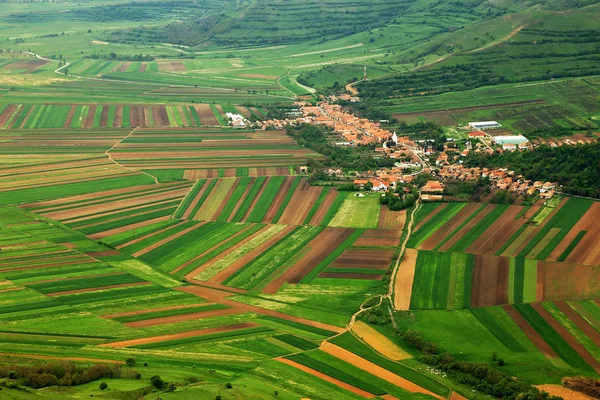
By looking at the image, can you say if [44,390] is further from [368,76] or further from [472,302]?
[368,76]

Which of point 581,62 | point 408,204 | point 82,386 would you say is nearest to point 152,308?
point 82,386

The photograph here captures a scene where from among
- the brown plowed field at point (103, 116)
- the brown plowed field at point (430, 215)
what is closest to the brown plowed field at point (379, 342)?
the brown plowed field at point (430, 215)

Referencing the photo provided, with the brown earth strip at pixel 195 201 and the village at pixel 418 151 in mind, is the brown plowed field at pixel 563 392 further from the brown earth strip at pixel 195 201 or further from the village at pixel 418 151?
the brown earth strip at pixel 195 201

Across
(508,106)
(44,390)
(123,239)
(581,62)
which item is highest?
(581,62)

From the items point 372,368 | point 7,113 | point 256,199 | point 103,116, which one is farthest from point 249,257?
point 7,113

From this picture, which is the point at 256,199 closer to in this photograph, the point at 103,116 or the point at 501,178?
the point at 501,178

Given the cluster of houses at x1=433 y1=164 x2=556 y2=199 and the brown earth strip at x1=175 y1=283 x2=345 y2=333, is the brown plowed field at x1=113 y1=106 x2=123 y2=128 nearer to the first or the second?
the cluster of houses at x1=433 y1=164 x2=556 y2=199

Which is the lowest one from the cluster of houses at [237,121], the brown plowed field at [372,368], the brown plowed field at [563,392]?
the brown plowed field at [372,368]

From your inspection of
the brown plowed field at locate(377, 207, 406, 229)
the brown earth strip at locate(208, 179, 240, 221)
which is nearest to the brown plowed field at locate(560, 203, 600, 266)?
the brown plowed field at locate(377, 207, 406, 229)
